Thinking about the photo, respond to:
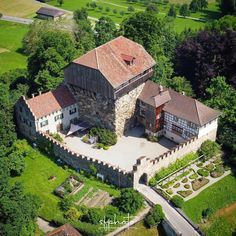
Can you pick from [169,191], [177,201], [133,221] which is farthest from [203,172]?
[133,221]

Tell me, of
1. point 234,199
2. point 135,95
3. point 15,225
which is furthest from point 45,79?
point 234,199

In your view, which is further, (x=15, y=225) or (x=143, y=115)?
(x=143, y=115)

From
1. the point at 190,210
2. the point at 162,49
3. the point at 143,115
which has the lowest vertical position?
the point at 190,210

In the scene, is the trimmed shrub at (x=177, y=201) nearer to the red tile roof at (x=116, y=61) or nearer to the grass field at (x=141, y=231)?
the grass field at (x=141, y=231)

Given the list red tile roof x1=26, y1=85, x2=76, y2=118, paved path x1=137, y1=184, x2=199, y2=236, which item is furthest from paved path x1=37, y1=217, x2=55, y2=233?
red tile roof x1=26, y1=85, x2=76, y2=118

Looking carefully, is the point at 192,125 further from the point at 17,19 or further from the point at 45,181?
the point at 17,19

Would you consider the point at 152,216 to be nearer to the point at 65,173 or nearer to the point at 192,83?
the point at 65,173

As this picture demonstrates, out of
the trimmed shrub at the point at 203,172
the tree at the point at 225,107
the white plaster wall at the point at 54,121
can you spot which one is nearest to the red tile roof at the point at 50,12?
the white plaster wall at the point at 54,121
